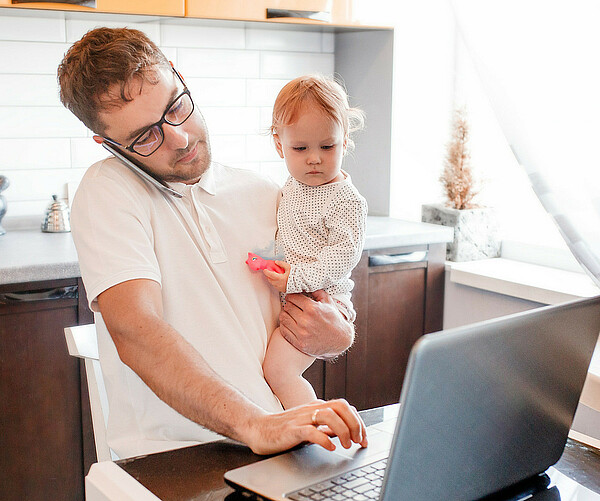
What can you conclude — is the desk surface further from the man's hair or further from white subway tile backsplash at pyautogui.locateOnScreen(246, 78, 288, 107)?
white subway tile backsplash at pyautogui.locateOnScreen(246, 78, 288, 107)

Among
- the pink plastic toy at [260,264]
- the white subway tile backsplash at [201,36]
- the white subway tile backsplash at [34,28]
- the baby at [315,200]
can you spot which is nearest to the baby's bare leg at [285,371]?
the baby at [315,200]

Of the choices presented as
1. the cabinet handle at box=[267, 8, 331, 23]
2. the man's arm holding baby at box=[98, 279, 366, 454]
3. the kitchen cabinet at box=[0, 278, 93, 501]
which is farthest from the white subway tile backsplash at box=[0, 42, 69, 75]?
the man's arm holding baby at box=[98, 279, 366, 454]

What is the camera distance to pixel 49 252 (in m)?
2.33

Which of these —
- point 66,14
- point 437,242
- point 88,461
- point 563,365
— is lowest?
point 88,461

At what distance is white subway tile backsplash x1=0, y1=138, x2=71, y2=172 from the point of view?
2.68 meters

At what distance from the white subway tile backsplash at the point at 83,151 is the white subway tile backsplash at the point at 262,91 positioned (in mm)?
690

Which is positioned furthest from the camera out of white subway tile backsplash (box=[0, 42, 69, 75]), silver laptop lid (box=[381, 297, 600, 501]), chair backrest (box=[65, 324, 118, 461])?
white subway tile backsplash (box=[0, 42, 69, 75])

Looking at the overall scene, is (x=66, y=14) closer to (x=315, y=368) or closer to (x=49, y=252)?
(x=49, y=252)

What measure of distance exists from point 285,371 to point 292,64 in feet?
6.46

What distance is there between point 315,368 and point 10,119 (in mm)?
1427

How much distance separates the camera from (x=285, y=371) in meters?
1.58

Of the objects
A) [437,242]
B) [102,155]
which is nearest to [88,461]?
[102,155]

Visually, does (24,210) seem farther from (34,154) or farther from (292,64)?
(292,64)

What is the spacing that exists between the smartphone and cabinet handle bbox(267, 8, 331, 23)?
1381 millimetres
